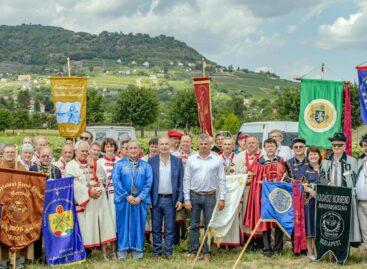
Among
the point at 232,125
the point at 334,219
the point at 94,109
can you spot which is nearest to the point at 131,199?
the point at 334,219

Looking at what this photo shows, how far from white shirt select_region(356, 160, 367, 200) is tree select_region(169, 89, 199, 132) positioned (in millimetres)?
44008

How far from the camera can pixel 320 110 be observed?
1127 centimetres

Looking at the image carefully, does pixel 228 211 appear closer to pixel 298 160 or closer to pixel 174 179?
pixel 174 179

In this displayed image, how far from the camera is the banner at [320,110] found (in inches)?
441

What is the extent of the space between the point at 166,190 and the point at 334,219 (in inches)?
101

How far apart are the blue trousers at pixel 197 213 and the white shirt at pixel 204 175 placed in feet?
0.35

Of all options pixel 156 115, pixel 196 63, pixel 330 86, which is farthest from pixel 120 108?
pixel 196 63

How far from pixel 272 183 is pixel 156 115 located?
49.5 metres

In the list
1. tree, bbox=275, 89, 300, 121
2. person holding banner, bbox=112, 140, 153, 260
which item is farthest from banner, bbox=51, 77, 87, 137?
tree, bbox=275, 89, 300, 121

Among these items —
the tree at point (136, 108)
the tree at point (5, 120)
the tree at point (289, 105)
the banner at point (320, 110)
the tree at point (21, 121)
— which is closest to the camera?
the banner at point (320, 110)

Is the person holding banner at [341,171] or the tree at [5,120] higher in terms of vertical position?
the tree at [5,120]

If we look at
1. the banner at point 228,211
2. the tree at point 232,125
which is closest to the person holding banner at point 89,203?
the banner at point 228,211

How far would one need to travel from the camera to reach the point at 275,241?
8.69 meters

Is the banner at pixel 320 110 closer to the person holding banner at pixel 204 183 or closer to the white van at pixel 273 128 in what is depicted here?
the person holding banner at pixel 204 183
